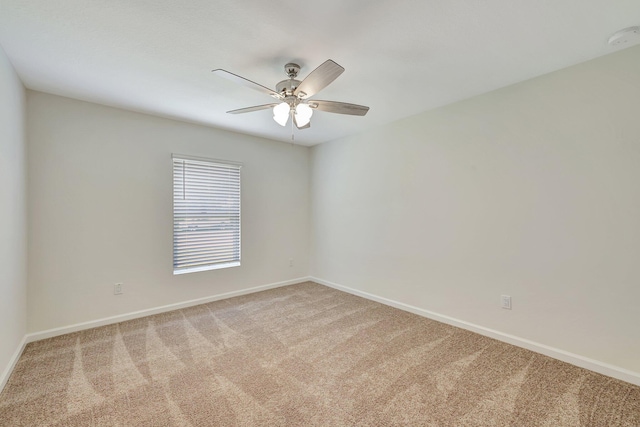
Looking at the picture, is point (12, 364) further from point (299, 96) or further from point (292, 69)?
point (292, 69)

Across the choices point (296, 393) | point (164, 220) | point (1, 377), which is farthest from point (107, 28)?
point (296, 393)

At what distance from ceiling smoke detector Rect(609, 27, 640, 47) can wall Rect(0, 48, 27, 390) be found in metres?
4.25

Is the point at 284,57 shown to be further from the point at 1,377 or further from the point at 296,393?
the point at 1,377

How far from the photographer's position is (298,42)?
1.90m

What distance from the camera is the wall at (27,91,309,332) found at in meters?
2.69

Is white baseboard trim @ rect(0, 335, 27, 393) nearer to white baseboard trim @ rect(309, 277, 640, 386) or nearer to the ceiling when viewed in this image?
the ceiling

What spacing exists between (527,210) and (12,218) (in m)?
4.39

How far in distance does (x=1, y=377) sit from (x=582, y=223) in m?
4.52

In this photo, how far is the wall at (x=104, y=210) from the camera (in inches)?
106

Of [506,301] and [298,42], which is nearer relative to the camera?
[298,42]

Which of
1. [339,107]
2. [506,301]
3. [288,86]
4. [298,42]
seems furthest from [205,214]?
[506,301]

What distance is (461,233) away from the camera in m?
2.93

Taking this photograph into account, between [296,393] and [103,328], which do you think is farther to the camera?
[103,328]

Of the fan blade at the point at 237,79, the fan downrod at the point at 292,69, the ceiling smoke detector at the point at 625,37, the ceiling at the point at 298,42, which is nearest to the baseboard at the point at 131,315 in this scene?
the ceiling at the point at 298,42
